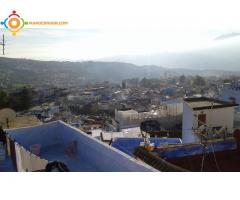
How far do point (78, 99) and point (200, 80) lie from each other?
579cm

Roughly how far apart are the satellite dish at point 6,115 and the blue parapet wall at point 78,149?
98cm

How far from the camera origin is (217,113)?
617cm

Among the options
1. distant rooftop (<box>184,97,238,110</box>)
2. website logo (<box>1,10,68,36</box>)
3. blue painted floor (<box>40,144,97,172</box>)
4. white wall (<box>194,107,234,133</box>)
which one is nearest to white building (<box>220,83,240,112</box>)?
distant rooftop (<box>184,97,238,110</box>)

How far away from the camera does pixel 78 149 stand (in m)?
3.63

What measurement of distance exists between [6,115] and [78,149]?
2050mm

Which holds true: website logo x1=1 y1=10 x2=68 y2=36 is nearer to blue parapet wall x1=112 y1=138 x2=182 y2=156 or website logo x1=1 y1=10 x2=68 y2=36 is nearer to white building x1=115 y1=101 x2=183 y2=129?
blue parapet wall x1=112 y1=138 x2=182 y2=156

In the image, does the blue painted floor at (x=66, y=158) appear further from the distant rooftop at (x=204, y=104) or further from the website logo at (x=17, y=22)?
the distant rooftop at (x=204, y=104)

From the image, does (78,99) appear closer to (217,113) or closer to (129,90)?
(129,90)

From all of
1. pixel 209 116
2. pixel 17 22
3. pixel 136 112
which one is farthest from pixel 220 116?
pixel 136 112

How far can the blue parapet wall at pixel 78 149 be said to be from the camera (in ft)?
8.63

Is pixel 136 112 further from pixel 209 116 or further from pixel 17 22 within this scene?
pixel 17 22

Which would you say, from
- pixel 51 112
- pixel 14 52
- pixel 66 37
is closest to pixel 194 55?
pixel 51 112

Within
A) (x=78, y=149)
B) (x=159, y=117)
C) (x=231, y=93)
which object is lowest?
(x=159, y=117)

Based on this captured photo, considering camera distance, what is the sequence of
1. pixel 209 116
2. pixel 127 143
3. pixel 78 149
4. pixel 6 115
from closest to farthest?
pixel 78 149
pixel 127 143
pixel 6 115
pixel 209 116
